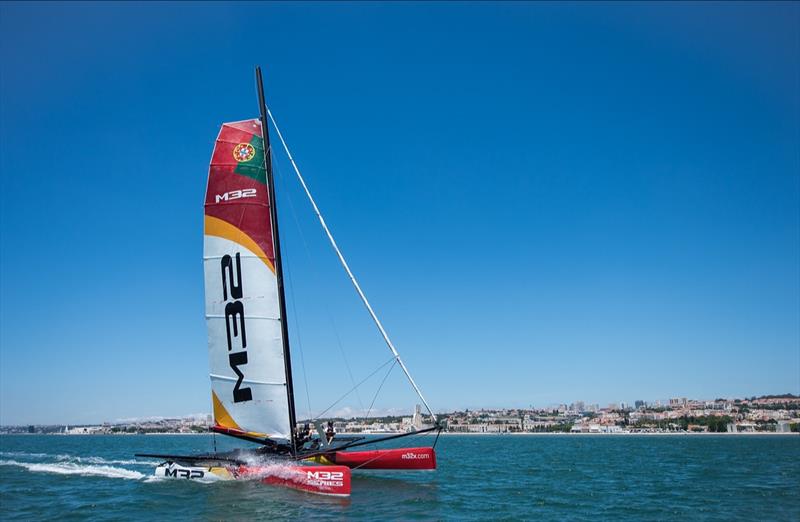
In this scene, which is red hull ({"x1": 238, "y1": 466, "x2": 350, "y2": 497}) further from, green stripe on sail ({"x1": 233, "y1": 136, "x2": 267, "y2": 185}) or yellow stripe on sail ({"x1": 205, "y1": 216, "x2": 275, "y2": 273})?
green stripe on sail ({"x1": 233, "y1": 136, "x2": 267, "y2": 185})

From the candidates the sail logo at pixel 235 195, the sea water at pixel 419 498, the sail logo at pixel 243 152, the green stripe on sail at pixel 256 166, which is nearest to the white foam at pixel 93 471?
the sea water at pixel 419 498

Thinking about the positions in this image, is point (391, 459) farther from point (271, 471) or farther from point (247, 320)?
point (247, 320)

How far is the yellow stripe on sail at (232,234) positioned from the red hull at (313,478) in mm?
6804

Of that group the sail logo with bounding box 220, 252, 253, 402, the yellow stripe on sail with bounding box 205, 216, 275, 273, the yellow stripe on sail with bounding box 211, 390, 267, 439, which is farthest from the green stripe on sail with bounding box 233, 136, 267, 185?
the yellow stripe on sail with bounding box 211, 390, 267, 439

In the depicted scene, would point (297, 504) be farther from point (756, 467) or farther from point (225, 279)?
point (756, 467)

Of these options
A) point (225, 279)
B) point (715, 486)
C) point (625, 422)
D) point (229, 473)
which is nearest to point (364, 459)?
point (229, 473)

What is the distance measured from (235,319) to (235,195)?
445 cm

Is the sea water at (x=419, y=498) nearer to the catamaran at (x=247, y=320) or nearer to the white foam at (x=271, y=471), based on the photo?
the white foam at (x=271, y=471)

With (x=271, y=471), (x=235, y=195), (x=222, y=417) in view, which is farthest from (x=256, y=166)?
(x=271, y=471)

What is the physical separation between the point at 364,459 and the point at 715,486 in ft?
46.6

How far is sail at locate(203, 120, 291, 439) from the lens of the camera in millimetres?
21078

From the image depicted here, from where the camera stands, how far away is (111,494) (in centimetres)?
Result: 2069

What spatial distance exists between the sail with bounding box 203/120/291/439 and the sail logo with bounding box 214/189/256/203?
0.12 feet

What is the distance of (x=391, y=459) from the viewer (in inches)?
899
